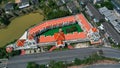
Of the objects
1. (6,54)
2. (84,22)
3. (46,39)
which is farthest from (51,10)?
(6,54)

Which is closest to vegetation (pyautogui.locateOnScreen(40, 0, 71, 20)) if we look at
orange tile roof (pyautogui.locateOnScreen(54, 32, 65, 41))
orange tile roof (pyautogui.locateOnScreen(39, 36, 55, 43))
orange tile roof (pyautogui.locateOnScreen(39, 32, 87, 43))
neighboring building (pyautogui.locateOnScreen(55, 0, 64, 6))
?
neighboring building (pyautogui.locateOnScreen(55, 0, 64, 6))

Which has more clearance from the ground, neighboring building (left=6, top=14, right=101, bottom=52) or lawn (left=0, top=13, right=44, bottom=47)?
lawn (left=0, top=13, right=44, bottom=47)

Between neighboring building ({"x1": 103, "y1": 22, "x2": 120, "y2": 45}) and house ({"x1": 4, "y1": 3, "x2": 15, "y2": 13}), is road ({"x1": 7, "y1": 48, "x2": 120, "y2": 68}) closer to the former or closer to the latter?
neighboring building ({"x1": 103, "y1": 22, "x2": 120, "y2": 45})

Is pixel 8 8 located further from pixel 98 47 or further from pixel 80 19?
pixel 98 47

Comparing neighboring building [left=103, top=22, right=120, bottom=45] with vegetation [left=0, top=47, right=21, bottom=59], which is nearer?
neighboring building [left=103, top=22, right=120, bottom=45]

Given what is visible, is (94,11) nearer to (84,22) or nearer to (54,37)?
(84,22)
